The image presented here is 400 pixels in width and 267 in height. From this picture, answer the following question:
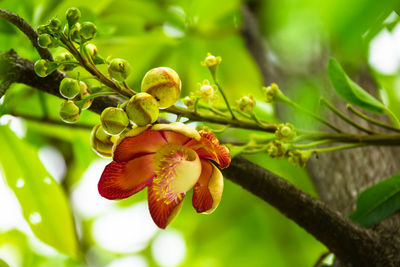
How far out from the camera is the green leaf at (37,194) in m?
1.09

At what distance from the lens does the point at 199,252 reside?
1790 millimetres

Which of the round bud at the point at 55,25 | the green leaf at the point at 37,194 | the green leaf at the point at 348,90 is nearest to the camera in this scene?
the round bud at the point at 55,25

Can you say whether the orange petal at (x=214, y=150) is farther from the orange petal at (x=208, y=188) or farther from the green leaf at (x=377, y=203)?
the green leaf at (x=377, y=203)

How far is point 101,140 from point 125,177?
64mm

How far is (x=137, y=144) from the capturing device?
67 centimetres

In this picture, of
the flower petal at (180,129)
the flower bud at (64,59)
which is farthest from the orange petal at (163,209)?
the flower bud at (64,59)

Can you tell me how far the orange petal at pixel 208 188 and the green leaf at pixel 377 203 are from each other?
0.38m

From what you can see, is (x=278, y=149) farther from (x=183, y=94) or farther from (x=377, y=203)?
(x=183, y=94)

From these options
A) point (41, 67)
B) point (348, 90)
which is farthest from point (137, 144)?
point (348, 90)

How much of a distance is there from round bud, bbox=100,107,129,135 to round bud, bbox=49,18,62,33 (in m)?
0.12

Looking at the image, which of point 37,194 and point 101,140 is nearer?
point 101,140

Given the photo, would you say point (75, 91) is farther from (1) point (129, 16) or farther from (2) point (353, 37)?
(1) point (129, 16)

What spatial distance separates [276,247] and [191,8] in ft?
2.76

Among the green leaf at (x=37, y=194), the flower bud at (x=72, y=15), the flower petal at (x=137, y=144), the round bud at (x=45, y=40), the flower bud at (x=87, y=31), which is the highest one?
the flower bud at (x=72, y=15)
